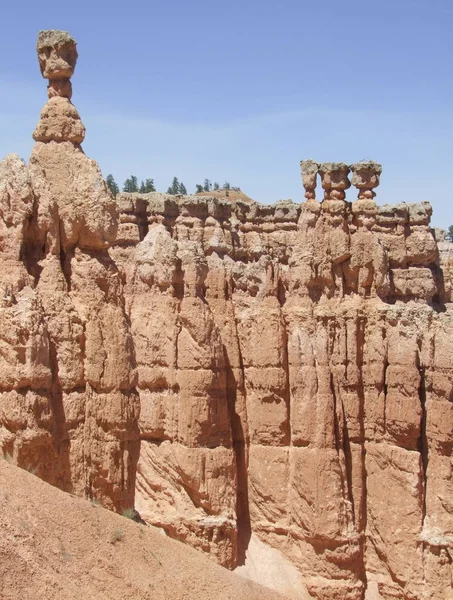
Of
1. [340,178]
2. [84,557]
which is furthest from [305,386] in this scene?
[84,557]

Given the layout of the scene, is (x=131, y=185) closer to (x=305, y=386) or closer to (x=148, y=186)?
(x=148, y=186)

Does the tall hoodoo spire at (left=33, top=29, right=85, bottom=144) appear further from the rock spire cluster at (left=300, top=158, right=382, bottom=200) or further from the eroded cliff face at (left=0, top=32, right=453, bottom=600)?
the rock spire cluster at (left=300, top=158, right=382, bottom=200)

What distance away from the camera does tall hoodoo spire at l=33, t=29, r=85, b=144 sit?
14602mm

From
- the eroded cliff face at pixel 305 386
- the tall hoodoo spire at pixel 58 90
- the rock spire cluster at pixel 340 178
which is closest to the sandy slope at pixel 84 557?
the tall hoodoo spire at pixel 58 90

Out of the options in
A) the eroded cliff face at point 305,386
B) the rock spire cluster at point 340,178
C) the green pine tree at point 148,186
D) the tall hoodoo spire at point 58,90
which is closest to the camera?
the tall hoodoo spire at point 58,90

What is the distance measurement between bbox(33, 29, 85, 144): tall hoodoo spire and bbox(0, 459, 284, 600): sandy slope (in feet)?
17.3

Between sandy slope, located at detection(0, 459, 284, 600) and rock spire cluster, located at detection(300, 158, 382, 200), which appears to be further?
rock spire cluster, located at detection(300, 158, 382, 200)

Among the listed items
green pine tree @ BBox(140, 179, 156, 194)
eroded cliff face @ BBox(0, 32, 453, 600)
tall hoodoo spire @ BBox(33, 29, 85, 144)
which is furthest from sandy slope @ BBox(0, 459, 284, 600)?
green pine tree @ BBox(140, 179, 156, 194)

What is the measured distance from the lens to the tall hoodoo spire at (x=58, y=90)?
14.6 meters

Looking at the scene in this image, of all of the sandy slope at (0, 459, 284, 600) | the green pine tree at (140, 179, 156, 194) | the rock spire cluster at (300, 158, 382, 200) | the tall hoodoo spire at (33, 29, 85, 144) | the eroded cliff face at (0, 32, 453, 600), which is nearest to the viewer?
the sandy slope at (0, 459, 284, 600)

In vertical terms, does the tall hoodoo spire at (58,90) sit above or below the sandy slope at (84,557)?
above

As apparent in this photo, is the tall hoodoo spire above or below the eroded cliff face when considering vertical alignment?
above

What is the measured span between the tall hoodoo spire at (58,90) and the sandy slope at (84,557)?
527 cm

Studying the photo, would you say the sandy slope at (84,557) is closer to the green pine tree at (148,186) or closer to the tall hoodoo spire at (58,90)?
the tall hoodoo spire at (58,90)
